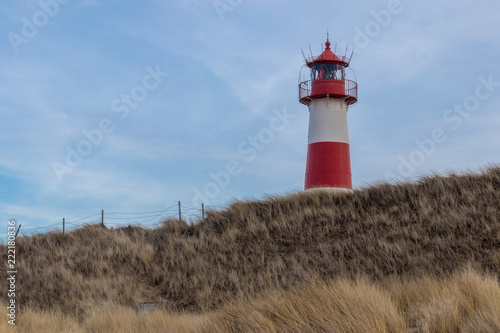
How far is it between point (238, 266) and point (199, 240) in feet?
8.63

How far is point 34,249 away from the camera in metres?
20.3

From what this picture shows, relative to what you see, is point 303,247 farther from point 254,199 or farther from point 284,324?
point 284,324

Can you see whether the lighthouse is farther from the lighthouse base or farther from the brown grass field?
the brown grass field

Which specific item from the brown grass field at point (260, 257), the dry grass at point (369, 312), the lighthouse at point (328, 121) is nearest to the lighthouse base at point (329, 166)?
the lighthouse at point (328, 121)

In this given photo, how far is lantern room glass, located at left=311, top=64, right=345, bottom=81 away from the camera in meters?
21.5

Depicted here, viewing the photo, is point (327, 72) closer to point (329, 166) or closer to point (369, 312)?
point (329, 166)

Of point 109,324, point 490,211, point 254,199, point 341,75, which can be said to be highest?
point 341,75

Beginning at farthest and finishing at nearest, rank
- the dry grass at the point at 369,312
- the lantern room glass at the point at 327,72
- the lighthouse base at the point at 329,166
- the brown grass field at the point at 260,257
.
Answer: the lantern room glass at the point at 327,72 → the lighthouse base at the point at 329,166 → the brown grass field at the point at 260,257 → the dry grass at the point at 369,312

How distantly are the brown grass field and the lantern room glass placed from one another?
642 centimetres

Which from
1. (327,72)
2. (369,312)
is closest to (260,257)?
(369,312)

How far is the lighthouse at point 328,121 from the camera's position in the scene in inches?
795

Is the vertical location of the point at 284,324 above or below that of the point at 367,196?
below

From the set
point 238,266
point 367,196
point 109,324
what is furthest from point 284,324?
point 367,196

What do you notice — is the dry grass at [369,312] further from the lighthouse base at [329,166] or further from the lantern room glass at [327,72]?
the lantern room glass at [327,72]
